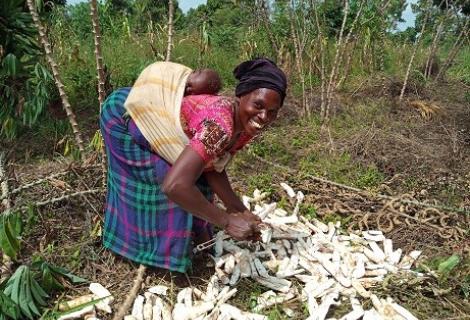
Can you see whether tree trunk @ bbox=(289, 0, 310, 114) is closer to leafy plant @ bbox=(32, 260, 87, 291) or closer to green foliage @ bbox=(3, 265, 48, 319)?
leafy plant @ bbox=(32, 260, 87, 291)

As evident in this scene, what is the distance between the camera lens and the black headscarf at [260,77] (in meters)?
1.80

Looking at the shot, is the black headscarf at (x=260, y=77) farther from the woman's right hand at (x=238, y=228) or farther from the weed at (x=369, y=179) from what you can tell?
the weed at (x=369, y=179)

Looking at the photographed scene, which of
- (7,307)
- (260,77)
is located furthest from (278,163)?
(7,307)

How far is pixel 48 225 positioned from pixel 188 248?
0.78 meters

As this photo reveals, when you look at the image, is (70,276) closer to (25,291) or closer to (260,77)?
(25,291)

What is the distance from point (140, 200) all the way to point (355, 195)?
66.9 inches

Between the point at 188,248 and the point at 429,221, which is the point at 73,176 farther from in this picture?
the point at 429,221

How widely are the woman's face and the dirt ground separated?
84 centimetres

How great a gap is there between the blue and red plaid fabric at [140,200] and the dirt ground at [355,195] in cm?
16

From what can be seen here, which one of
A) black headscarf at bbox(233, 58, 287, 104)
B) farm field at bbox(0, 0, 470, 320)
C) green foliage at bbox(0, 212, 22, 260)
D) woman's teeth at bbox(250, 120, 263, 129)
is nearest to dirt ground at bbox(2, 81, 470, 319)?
farm field at bbox(0, 0, 470, 320)

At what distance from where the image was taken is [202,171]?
1.82 m

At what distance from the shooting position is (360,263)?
250 centimetres

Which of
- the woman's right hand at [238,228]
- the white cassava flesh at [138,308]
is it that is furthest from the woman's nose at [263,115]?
the white cassava flesh at [138,308]

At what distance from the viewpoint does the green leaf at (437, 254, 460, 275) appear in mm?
2352
